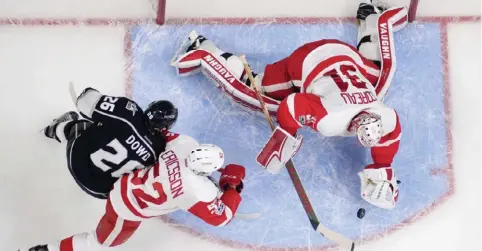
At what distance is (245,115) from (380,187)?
72 cm

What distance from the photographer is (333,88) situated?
122 inches

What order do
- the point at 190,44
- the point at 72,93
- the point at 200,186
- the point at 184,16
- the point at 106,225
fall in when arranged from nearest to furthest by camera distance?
1. the point at 200,186
2. the point at 106,225
3. the point at 72,93
4. the point at 190,44
5. the point at 184,16

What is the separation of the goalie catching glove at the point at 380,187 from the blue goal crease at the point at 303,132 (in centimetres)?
17

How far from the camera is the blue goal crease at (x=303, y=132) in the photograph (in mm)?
3420

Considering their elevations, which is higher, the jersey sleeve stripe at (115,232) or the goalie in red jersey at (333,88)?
the goalie in red jersey at (333,88)

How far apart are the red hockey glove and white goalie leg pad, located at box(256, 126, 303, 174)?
157 mm

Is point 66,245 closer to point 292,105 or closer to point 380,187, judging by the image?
point 292,105

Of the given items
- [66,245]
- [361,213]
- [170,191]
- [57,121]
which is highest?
[170,191]

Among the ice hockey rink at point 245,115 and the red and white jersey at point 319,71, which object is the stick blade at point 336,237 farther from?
the red and white jersey at point 319,71

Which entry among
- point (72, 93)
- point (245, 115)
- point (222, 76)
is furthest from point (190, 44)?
point (72, 93)

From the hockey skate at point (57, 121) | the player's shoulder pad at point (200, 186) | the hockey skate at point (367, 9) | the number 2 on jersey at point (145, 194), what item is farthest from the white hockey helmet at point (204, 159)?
the hockey skate at point (367, 9)

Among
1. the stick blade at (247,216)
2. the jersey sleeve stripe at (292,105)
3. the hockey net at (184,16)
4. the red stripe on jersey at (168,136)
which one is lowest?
the stick blade at (247,216)

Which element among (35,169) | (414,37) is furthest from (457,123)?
(35,169)

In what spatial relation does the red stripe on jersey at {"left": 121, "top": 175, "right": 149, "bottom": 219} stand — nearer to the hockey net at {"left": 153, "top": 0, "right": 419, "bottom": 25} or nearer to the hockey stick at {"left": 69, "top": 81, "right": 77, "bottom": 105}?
the hockey stick at {"left": 69, "top": 81, "right": 77, "bottom": 105}
